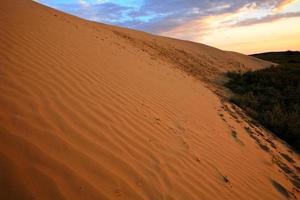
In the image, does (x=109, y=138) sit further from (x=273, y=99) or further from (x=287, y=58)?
(x=287, y=58)

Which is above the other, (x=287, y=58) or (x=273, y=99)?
(x=287, y=58)

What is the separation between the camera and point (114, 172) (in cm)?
299

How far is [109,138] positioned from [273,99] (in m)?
8.25

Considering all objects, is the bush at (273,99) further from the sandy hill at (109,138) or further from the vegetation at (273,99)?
the sandy hill at (109,138)

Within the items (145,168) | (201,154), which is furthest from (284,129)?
(145,168)

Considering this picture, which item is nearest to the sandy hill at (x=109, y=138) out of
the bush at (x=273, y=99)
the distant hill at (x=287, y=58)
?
the bush at (x=273, y=99)

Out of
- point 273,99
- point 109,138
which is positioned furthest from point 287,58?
point 109,138

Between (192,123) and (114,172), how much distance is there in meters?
2.96

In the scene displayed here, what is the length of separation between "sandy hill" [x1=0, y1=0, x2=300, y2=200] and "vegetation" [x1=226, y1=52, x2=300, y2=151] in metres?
0.59

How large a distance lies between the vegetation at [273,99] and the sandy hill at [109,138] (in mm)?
585

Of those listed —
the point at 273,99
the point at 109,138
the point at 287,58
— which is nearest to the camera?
the point at 109,138

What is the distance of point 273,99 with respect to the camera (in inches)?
393

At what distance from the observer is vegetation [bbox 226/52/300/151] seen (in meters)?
7.32

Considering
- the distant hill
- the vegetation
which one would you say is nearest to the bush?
the vegetation
